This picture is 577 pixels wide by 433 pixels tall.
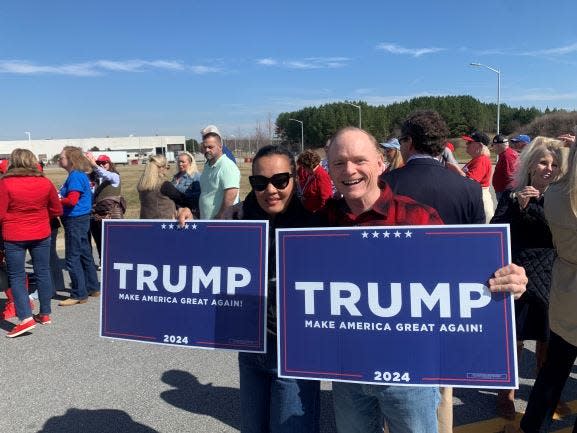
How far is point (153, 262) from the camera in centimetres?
243

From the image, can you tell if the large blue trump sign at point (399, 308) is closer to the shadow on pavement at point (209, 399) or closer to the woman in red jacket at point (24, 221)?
the shadow on pavement at point (209, 399)

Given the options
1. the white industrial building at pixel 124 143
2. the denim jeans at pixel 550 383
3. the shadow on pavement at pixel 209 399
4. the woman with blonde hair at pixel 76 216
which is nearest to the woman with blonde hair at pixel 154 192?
the woman with blonde hair at pixel 76 216

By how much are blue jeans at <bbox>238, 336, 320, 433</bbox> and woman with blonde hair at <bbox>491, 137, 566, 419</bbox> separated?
68.5 inches

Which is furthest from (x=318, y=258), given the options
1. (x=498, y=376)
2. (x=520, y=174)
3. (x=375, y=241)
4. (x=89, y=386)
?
(x=89, y=386)

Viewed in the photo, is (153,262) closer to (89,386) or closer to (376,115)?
(89,386)

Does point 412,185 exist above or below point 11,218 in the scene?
above

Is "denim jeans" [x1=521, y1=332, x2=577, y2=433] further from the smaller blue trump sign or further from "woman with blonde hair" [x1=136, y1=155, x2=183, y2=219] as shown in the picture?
"woman with blonde hair" [x1=136, y1=155, x2=183, y2=219]

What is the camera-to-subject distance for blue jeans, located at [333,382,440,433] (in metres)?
1.76

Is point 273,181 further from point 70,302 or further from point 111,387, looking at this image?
point 70,302

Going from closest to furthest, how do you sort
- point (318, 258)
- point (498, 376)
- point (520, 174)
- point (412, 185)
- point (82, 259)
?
point (498, 376) < point (318, 258) < point (412, 185) < point (520, 174) < point (82, 259)

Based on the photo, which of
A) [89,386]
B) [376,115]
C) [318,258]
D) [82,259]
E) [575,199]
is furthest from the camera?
[376,115]

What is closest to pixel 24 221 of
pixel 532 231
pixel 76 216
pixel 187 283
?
pixel 76 216

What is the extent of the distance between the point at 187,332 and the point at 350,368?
88cm

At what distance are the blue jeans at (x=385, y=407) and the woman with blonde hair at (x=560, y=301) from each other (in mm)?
1123
